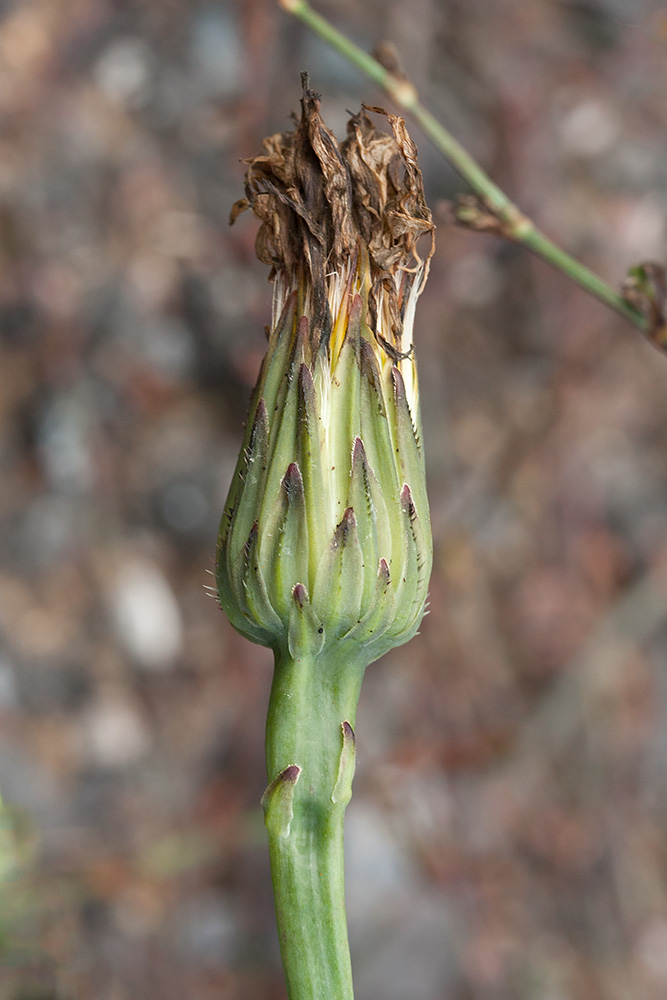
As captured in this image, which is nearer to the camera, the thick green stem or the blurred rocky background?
the thick green stem

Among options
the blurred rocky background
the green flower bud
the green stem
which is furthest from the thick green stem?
the blurred rocky background

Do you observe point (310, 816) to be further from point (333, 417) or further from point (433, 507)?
point (433, 507)

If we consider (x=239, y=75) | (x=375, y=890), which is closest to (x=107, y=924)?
(x=375, y=890)

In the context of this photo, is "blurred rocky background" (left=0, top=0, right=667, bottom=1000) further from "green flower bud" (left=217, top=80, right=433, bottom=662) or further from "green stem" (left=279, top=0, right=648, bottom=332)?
"green flower bud" (left=217, top=80, right=433, bottom=662)

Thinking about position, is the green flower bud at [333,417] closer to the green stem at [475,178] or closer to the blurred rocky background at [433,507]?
the green stem at [475,178]

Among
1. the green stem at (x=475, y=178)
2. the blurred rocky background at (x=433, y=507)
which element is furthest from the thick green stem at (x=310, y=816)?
the blurred rocky background at (x=433, y=507)

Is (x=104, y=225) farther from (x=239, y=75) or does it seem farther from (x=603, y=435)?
(x=603, y=435)
